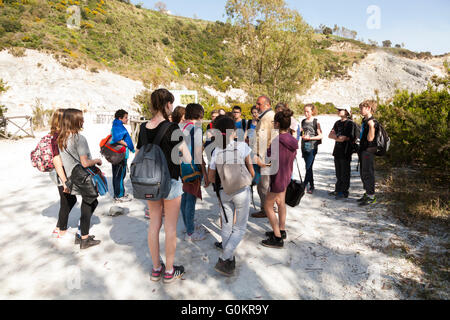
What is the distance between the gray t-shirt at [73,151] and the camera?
10.2ft

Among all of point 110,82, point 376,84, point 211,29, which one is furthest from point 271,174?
point 211,29

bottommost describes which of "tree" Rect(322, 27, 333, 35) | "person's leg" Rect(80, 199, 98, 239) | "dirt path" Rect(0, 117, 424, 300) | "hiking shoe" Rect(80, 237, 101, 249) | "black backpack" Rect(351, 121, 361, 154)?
"dirt path" Rect(0, 117, 424, 300)

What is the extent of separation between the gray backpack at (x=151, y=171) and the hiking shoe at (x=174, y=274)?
3.01 feet

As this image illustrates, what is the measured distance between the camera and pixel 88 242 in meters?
3.44

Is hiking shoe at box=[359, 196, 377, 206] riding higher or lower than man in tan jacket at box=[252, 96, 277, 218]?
lower

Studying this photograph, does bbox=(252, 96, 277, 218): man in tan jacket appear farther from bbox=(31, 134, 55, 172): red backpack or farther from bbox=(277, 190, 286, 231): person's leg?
bbox=(31, 134, 55, 172): red backpack

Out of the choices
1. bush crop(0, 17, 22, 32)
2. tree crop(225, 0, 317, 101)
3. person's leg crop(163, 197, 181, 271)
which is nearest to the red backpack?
person's leg crop(163, 197, 181, 271)

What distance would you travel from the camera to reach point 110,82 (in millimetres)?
31047

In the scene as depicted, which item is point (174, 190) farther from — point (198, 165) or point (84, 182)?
point (84, 182)

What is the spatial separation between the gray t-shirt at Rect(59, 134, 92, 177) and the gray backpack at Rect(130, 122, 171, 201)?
44.6 inches

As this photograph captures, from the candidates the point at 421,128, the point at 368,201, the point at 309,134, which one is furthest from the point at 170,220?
the point at 421,128

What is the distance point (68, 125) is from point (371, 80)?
2433 inches

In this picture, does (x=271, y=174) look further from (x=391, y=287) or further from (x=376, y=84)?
(x=376, y=84)

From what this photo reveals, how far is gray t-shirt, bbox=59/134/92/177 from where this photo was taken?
10.2ft
